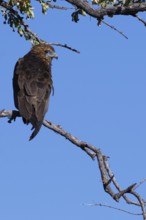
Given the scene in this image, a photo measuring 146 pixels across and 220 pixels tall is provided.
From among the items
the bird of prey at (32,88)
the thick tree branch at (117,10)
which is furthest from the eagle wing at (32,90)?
the thick tree branch at (117,10)

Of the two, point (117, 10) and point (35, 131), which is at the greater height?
point (117, 10)

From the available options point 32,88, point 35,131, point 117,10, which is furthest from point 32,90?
point 117,10

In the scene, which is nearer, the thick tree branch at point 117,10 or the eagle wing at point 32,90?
the thick tree branch at point 117,10

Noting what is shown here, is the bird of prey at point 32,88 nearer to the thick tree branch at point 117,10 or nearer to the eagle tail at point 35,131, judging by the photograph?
the eagle tail at point 35,131

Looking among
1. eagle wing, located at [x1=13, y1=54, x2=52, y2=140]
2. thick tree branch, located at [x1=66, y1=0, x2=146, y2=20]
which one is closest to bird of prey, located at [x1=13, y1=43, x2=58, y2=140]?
eagle wing, located at [x1=13, y1=54, x2=52, y2=140]

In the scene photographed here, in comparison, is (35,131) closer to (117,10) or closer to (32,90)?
(32,90)

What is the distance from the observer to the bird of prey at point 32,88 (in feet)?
27.5

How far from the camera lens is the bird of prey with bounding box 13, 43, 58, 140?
8.38 m

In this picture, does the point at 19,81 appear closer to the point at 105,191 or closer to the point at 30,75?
the point at 30,75

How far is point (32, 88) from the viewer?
29.4ft

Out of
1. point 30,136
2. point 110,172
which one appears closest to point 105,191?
point 110,172

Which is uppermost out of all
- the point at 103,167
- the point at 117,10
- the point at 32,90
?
the point at 32,90

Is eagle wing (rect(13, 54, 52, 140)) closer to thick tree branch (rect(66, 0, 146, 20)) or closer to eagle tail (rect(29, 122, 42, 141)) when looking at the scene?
eagle tail (rect(29, 122, 42, 141))

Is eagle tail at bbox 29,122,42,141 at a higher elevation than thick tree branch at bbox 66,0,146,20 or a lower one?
lower
